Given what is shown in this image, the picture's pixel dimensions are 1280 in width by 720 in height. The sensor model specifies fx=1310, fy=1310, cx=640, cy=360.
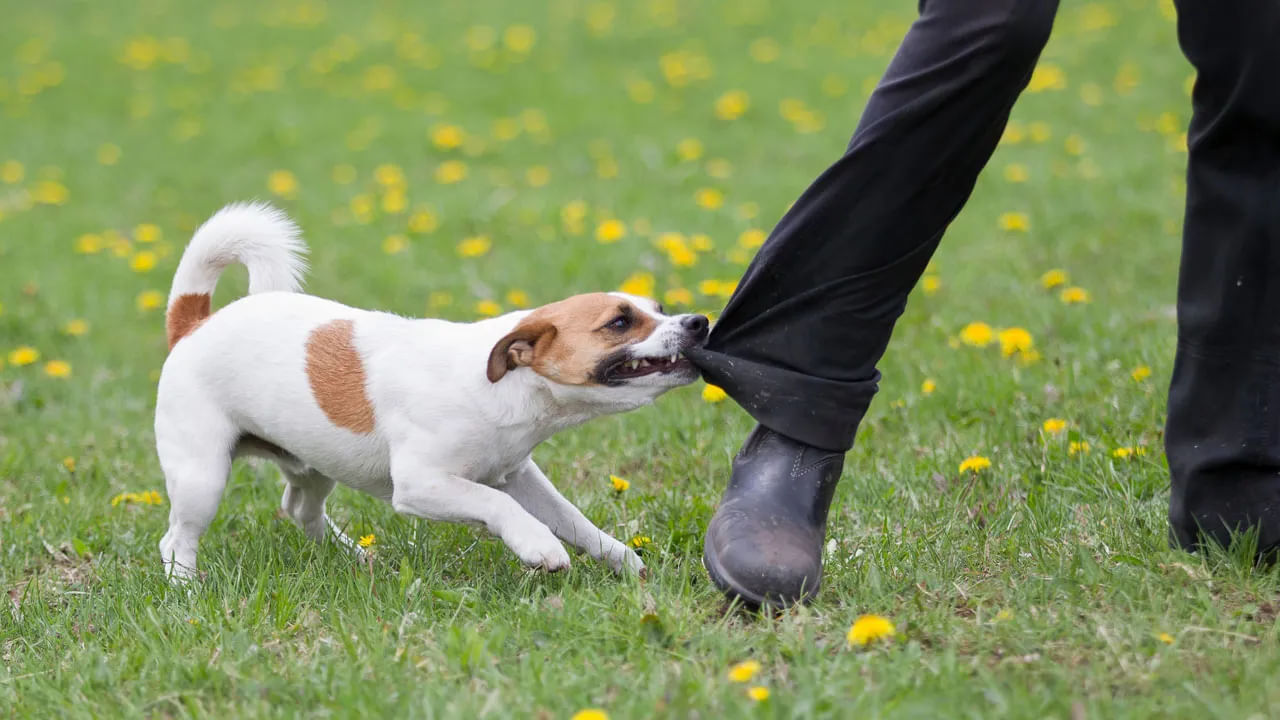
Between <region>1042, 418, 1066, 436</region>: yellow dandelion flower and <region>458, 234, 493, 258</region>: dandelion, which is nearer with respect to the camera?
<region>1042, 418, 1066, 436</region>: yellow dandelion flower

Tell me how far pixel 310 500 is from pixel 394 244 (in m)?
3.02

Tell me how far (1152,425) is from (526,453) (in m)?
1.74

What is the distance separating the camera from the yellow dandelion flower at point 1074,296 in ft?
15.0

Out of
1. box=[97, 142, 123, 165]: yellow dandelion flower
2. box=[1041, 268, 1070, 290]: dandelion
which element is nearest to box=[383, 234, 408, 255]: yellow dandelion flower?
box=[1041, 268, 1070, 290]: dandelion

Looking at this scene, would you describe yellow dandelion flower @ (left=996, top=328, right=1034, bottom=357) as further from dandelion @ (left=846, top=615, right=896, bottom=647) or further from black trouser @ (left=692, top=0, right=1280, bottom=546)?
dandelion @ (left=846, top=615, right=896, bottom=647)

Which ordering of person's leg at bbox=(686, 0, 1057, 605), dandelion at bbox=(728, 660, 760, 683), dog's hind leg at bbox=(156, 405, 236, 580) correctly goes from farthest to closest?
dog's hind leg at bbox=(156, 405, 236, 580), person's leg at bbox=(686, 0, 1057, 605), dandelion at bbox=(728, 660, 760, 683)

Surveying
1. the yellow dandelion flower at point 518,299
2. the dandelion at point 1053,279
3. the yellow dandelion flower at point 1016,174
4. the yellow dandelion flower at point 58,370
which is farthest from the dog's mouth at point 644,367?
the yellow dandelion flower at point 1016,174

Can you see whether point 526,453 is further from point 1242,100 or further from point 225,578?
point 1242,100

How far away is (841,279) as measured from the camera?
2.61m

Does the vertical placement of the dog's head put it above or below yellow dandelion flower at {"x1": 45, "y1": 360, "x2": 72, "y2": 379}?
above

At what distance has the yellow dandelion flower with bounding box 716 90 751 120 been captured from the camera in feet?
29.1

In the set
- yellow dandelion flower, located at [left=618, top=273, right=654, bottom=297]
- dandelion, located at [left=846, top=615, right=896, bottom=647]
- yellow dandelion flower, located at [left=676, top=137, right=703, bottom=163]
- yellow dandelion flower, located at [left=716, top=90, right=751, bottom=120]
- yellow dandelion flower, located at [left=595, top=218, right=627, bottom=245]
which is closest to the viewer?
dandelion, located at [left=846, top=615, right=896, bottom=647]

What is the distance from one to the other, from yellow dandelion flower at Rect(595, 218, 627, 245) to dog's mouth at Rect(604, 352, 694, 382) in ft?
8.94

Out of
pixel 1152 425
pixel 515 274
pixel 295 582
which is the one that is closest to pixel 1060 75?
pixel 515 274
